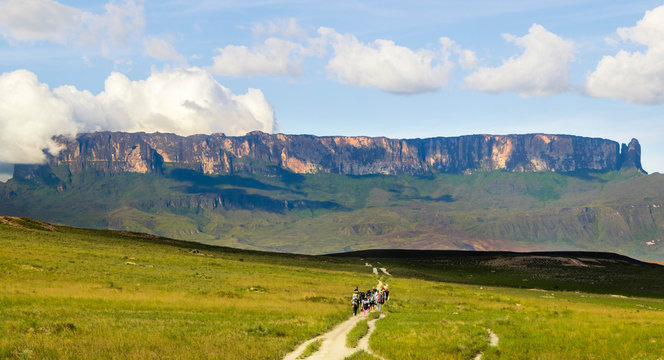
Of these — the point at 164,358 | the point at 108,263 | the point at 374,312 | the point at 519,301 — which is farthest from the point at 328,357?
the point at 108,263

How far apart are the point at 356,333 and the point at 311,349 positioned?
6.48 m

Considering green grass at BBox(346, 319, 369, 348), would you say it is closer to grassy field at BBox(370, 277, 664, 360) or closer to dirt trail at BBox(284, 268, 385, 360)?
dirt trail at BBox(284, 268, 385, 360)

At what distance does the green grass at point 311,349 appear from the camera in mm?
28938

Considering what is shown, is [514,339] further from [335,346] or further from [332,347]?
[332,347]

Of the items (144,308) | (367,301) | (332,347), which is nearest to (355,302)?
(367,301)

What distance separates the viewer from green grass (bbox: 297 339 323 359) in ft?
94.9

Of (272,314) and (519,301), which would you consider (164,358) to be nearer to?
(272,314)

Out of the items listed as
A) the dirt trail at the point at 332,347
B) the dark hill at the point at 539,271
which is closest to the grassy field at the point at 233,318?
the dirt trail at the point at 332,347

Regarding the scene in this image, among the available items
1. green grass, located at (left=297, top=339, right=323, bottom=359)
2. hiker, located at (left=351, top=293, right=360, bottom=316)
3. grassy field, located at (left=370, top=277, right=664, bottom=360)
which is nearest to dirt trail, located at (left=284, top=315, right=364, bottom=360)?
green grass, located at (left=297, top=339, right=323, bottom=359)

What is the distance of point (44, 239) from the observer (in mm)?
103750

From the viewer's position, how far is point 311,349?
30.5m

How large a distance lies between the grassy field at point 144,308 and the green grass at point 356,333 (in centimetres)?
221

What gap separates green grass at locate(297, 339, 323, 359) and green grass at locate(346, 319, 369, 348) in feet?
5.24

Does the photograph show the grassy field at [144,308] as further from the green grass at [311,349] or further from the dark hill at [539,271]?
the dark hill at [539,271]
